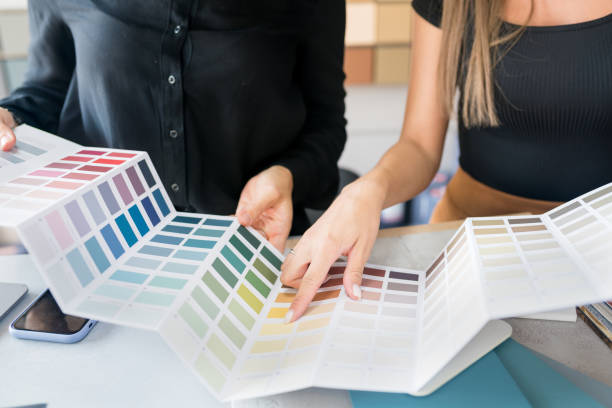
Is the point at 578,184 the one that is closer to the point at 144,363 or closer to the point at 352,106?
the point at 144,363

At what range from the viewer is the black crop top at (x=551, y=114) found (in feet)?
2.41

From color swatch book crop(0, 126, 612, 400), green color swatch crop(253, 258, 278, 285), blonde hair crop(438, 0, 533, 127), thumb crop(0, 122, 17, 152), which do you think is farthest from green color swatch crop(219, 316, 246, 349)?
blonde hair crop(438, 0, 533, 127)

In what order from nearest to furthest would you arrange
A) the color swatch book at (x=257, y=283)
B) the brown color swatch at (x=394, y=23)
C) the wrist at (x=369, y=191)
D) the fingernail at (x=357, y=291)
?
the color swatch book at (x=257, y=283) < the fingernail at (x=357, y=291) < the wrist at (x=369, y=191) < the brown color swatch at (x=394, y=23)

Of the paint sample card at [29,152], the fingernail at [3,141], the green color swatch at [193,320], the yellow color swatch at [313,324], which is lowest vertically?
the yellow color swatch at [313,324]

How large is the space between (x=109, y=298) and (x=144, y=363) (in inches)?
3.9

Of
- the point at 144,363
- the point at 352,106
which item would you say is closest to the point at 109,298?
the point at 144,363

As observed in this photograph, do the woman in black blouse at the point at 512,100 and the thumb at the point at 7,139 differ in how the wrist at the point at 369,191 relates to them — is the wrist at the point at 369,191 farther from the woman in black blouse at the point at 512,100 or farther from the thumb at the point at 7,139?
the thumb at the point at 7,139

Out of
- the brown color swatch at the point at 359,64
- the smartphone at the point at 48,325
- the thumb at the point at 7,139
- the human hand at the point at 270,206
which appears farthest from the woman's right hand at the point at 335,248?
the brown color swatch at the point at 359,64

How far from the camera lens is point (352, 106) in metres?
2.43

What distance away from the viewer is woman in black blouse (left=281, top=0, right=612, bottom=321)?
0.74 meters

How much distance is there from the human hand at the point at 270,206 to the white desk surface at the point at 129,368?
22 cm

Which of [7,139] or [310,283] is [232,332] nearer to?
[310,283]

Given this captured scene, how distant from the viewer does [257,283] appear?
1.80ft

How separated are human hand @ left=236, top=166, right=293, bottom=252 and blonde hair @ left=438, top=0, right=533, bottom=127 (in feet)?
1.15
